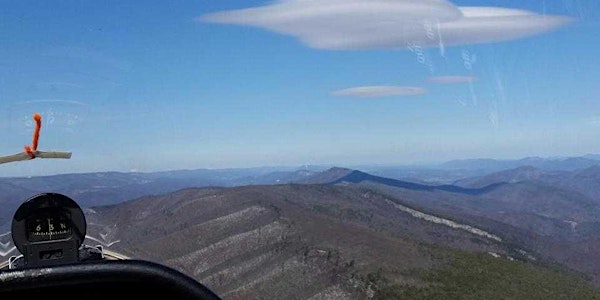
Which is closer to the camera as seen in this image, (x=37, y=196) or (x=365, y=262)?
(x=37, y=196)

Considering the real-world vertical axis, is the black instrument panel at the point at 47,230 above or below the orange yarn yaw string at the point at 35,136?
below

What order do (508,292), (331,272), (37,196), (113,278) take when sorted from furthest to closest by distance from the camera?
(331,272), (508,292), (37,196), (113,278)

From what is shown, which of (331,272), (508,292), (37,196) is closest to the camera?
(37,196)

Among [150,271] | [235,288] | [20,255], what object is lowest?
[235,288]

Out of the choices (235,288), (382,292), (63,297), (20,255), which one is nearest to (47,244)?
(20,255)

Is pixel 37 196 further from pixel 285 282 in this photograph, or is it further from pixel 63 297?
pixel 285 282

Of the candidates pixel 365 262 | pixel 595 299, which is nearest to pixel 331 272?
pixel 365 262

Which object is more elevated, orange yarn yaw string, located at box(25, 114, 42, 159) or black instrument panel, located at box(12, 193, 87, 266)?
orange yarn yaw string, located at box(25, 114, 42, 159)

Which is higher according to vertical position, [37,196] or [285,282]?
[37,196]

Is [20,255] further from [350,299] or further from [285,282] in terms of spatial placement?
[285,282]
